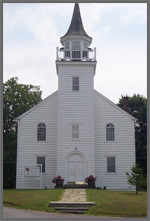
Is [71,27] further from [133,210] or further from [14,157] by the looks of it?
[133,210]

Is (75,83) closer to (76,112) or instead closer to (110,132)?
(76,112)

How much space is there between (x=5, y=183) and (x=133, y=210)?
25.5m

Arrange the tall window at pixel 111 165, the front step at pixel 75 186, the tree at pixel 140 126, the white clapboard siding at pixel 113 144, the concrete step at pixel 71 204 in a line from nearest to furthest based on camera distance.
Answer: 1. the concrete step at pixel 71 204
2. the front step at pixel 75 186
3. the white clapboard siding at pixel 113 144
4. the tall window at pixel 111 165
5. the tree at pixel 140 126

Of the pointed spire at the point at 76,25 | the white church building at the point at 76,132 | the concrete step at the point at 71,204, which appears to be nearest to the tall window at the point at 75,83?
the white church building at the point at 76,132

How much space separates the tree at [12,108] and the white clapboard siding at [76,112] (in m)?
12.9

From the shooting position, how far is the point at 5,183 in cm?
3794

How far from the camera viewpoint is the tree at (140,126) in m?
40.4

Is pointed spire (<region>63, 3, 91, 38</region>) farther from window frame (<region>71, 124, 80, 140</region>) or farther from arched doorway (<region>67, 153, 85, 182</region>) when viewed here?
arched doorway (<region>67, 153, 85, 182</region>)

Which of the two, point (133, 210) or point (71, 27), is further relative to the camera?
point (71, 27)

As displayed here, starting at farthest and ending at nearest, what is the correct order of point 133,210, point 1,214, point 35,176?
point 35,176 < point 133,210 < point 1,214

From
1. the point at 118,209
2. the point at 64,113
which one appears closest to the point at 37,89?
the point at 64,113

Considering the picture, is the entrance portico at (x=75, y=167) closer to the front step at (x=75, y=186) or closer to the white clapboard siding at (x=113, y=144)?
the front step at (x=75, y=186)

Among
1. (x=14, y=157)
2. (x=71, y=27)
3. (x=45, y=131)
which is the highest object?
(x=71, y=27)

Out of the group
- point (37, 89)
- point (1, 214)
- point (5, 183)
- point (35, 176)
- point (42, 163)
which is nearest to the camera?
point (1, 214)
